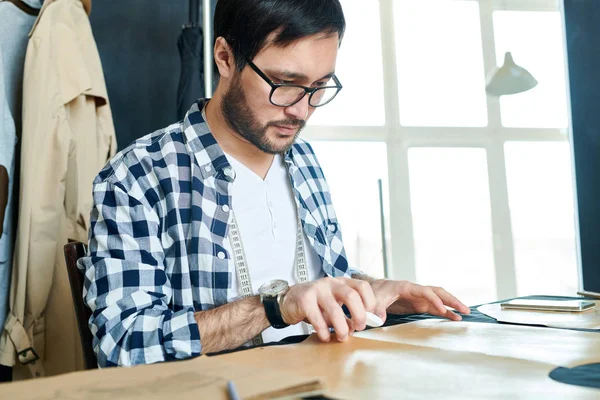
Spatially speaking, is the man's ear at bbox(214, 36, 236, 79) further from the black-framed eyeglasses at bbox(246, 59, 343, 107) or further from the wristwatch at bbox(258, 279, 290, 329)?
the wristwatch at bbox(258, 279, 290, 329)

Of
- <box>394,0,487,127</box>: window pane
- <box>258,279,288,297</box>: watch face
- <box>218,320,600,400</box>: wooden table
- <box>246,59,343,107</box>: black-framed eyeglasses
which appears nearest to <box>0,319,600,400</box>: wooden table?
<box>218,320,600,400</box>: wooden table

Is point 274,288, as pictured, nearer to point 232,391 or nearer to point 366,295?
point 366,295

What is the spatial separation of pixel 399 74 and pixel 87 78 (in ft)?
4.47

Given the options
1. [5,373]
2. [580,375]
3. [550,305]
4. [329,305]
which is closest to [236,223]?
[329,305]

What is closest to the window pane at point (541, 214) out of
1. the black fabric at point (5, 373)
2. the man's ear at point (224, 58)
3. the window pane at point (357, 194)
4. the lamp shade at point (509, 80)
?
the lamp shade at point (509, 80)

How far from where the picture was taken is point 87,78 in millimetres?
1575

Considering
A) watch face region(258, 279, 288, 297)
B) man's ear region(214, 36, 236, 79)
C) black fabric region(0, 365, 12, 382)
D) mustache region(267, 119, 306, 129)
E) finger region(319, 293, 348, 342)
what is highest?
man's ear region(214, 36, 236, 79)

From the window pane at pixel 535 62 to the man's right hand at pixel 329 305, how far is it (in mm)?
2001

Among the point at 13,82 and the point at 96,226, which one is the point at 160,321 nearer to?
the point at 96,226

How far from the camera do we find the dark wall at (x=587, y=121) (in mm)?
2184

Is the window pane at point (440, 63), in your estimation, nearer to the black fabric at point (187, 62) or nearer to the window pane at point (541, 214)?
the window pane at point (541, 214)

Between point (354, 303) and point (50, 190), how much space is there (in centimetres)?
108

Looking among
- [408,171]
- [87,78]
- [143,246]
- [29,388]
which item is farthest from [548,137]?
[29,388]

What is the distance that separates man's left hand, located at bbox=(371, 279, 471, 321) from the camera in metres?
0.83
